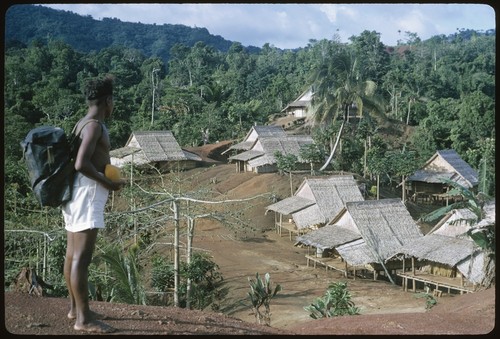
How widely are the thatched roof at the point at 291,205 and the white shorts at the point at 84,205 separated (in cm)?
1588

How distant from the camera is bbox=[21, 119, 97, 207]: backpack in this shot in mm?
2982

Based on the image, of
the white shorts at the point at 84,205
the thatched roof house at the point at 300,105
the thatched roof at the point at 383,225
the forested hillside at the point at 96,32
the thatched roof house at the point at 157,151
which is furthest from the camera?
the forested hillside at the point at 96,32

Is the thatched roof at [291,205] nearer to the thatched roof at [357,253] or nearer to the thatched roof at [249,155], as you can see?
the thatched roof at [357,253]

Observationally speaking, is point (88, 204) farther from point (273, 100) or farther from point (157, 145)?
point (273, 100)

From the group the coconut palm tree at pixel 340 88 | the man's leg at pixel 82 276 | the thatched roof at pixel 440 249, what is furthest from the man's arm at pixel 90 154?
the coconut palm tree at pixel 340 88

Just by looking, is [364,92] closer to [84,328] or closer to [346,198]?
[346,198]

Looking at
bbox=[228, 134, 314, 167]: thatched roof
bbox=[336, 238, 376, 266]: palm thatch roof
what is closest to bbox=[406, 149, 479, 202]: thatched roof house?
bbox=[228, 134, 314, 167]: thatched roof

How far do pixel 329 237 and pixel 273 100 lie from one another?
28.9 m

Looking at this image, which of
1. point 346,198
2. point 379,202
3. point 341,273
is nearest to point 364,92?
point 346,198

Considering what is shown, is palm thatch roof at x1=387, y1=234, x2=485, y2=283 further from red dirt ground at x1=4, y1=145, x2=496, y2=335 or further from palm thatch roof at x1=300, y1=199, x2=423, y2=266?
red dirt ground at x1=4, y1=145, x2=496, y2=335

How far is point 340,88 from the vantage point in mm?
22000

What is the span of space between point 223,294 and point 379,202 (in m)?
6.08

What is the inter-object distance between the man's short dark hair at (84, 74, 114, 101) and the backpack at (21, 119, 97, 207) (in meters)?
0.17

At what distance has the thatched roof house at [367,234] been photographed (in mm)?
14711
